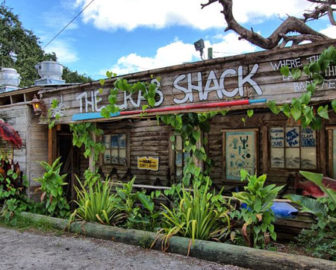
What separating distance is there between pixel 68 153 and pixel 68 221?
4074 mm

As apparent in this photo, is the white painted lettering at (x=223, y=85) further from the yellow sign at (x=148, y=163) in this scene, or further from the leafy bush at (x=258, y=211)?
the yellow sign at (x=148, y=163)

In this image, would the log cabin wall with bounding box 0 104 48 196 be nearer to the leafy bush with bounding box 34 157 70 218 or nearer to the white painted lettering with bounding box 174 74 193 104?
the leafy bush with bounding box 34 157 70 218

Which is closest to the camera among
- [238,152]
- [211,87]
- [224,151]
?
[211,87]

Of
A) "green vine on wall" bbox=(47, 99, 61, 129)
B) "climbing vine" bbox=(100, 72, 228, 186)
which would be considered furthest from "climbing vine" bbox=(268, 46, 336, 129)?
"green vine on wall" bbox=(47, 99, 61, 129)

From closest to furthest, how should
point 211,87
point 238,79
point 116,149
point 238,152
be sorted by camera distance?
point 238,79, point 211,87, point 238,152, point 116,149

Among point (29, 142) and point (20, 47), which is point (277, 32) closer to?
point (29, 142)

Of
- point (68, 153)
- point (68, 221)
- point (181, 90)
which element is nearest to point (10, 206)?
point (68, 221)

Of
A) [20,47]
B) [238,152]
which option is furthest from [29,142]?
[20,47]

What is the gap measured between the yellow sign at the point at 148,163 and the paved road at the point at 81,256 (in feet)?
10.8

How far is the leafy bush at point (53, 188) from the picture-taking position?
6.41m

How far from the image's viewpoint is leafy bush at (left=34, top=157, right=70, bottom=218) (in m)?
6.41

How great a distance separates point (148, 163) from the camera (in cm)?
854

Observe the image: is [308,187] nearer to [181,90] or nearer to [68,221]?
[181,90]

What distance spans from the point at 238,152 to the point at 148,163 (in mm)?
2564
